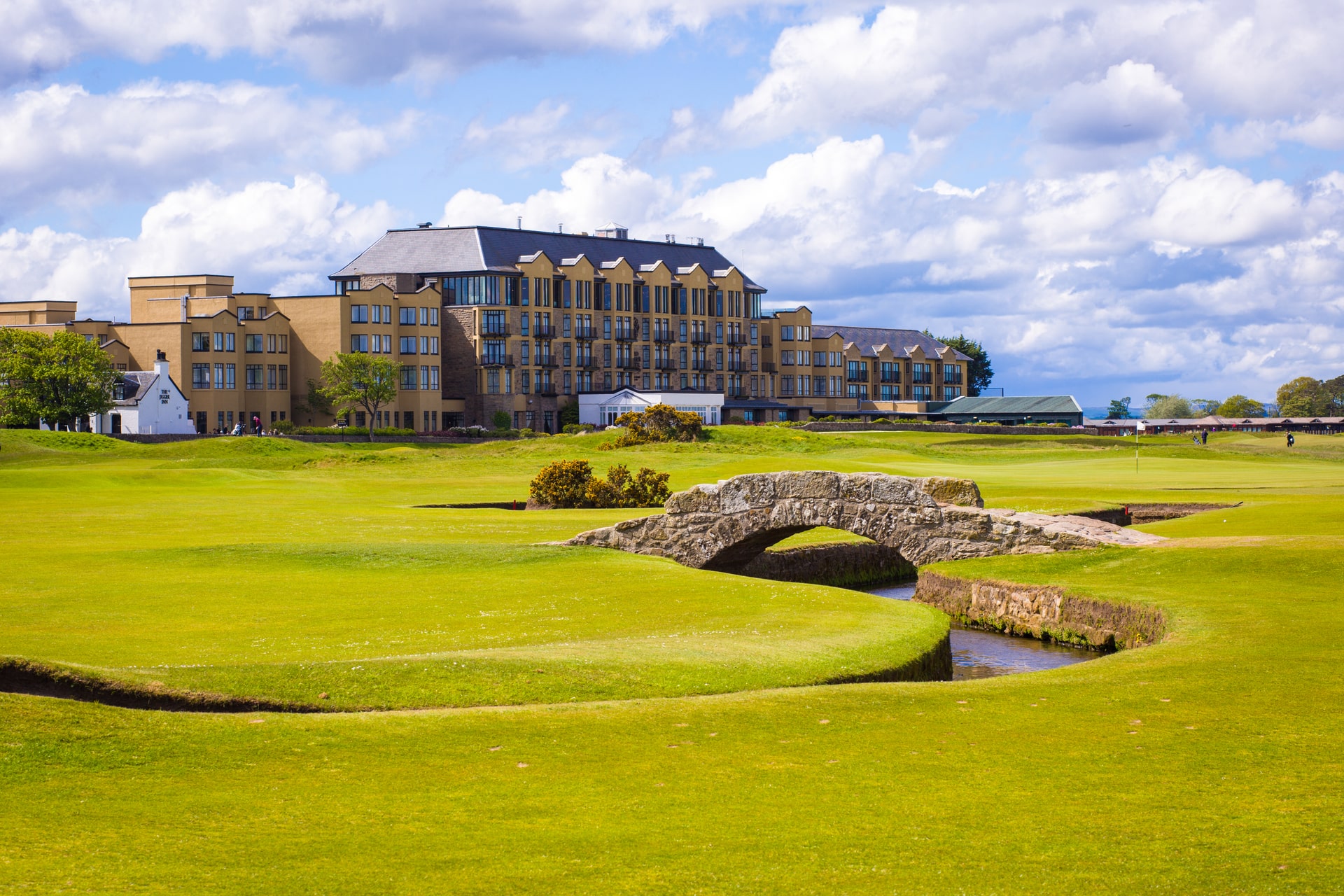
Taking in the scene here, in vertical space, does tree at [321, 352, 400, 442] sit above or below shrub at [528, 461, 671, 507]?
above

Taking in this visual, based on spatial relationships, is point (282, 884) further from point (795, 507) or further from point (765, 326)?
point (765, 326)

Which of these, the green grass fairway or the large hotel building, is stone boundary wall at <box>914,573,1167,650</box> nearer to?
the green grass fairway

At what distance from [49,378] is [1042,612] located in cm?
9024

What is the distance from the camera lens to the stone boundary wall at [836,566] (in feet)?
125

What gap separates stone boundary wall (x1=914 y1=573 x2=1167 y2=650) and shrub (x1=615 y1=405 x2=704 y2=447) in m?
58.9

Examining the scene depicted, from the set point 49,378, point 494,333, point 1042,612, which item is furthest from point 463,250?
point 1042,612

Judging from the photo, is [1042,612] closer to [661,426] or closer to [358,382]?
[661,426]

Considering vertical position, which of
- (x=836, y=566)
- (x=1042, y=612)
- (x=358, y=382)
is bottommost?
(x=836, y=566)

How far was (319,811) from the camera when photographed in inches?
419

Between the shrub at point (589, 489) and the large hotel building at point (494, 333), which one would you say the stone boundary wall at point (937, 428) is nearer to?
the large hotel building at point (494, 333)

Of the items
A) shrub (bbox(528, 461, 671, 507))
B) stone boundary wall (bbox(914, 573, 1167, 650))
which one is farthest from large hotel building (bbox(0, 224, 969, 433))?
stone boundary wall (bbox(914, 573, 1167, 650))

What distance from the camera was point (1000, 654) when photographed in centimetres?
2580

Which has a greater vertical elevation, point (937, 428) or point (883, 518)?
point (937, 428)

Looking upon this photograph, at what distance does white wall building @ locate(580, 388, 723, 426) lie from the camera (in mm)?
133500
